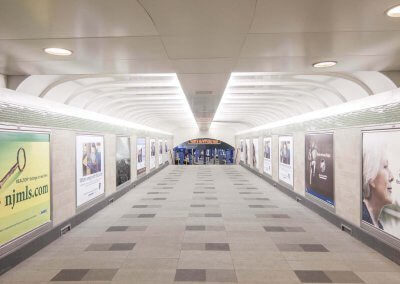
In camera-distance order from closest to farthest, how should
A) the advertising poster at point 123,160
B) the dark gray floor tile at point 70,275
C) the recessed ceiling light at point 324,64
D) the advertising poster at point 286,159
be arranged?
1. the dark gray floor tile at point 70,275
2. the recessed ceiling light at point 324,64
3. the advertising poster at point 286,159
4. the advertising poster at point 123,160

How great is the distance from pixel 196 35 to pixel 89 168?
6.05 m

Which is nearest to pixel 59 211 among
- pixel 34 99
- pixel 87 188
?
pixel 87 188

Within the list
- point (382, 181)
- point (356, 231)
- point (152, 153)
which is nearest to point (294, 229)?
point (356, 231)

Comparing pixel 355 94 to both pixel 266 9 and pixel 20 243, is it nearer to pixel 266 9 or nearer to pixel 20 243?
pixel 266 9

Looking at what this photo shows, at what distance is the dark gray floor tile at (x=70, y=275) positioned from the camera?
440cm

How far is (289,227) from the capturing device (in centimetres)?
702

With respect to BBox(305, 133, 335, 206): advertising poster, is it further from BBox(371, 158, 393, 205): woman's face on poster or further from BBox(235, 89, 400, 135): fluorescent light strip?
BBox(371, 158, 393, 205): woman's face on poster

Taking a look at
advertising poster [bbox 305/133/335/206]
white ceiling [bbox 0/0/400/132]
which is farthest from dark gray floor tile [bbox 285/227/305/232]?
white ceiling [bbox 0/0/400/132]

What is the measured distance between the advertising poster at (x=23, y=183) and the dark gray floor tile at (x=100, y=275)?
1355 mm

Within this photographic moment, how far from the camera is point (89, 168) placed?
842 cm

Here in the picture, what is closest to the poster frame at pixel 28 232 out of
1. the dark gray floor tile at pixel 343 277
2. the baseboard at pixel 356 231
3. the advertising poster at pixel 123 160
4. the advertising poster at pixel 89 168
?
the advertising poster at pixel 89 168

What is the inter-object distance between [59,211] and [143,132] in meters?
9.91

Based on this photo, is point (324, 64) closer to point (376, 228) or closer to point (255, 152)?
point (376, 228)

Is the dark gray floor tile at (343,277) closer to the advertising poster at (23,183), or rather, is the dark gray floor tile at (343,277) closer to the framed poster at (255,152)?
the advertising poster at (23,183)
